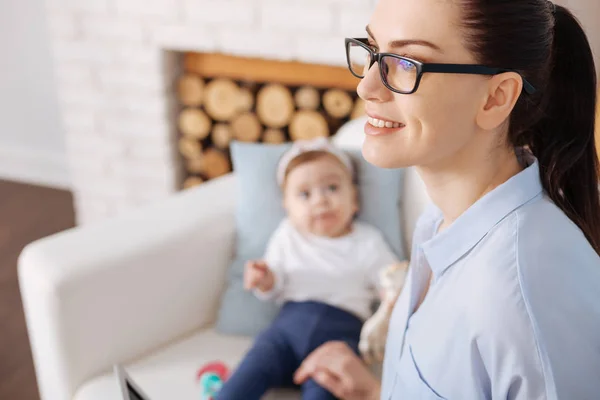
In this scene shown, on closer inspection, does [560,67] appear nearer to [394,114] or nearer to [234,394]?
[394,114]

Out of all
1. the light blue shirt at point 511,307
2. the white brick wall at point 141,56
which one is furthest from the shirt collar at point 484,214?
the white brick wall at point 141,56

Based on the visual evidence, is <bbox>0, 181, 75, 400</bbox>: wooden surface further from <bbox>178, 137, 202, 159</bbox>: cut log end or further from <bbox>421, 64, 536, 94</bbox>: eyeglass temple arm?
<bbox>421, 64, 536, 94</bbox>: eyeglass temple arm

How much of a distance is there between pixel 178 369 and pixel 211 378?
113 millimetres

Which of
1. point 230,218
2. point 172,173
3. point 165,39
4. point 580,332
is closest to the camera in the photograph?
point 580,332

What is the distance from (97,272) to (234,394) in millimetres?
381

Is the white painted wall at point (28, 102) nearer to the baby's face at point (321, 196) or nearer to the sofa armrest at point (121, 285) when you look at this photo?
the sofa armrest at point (121, 285)

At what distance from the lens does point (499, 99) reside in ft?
2.79

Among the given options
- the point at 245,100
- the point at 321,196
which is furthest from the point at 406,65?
the point at 245,100

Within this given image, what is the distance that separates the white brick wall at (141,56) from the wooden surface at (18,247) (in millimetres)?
212

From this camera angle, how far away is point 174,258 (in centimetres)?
160

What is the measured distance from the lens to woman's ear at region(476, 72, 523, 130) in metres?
0.83

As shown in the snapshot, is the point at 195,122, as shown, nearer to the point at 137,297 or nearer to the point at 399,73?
the point at 137,297

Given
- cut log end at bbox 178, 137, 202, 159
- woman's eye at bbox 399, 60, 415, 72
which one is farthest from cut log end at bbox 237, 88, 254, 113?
woman's eye at bbox 399, 60, 415, 72

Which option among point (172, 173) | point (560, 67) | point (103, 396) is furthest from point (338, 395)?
point (172, 173)
